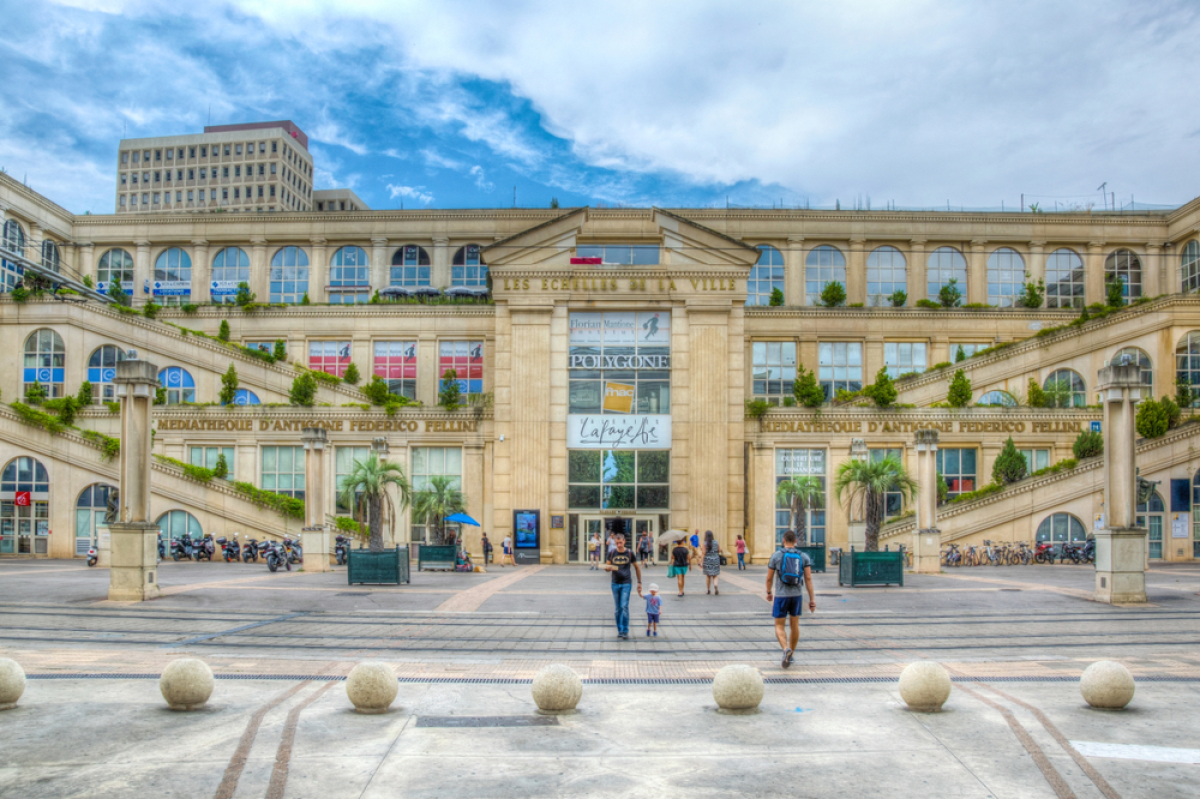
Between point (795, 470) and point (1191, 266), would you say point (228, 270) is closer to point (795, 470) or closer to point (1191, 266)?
point (795, 470)

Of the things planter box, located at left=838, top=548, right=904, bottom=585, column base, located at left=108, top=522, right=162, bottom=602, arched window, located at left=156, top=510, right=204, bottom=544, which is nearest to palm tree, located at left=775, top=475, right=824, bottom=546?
planter box, located at left=838, top=548, right=904, bottom=585

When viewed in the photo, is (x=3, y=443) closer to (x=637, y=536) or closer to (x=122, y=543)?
(x=122, y=543)

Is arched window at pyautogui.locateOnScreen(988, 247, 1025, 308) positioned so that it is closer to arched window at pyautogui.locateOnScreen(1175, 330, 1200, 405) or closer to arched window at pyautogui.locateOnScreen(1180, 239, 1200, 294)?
arched window at pyautogui.locateOnScreen(1180, 239, 1200, 294)

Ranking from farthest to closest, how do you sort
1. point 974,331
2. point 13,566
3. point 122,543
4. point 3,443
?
point 974,331, point 3,443, point 13,566, point 122,543

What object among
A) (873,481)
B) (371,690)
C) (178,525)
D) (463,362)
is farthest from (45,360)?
(371,690)

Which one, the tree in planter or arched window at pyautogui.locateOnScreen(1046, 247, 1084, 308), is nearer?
the tree in planter

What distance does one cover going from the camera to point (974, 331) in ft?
171

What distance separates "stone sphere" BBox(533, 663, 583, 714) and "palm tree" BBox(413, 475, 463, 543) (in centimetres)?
2666

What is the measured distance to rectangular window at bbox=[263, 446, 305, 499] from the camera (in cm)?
4262

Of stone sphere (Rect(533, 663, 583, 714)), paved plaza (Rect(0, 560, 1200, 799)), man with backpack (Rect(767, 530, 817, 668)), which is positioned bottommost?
paved plaza (Rect(0, 560, 1200, 799))

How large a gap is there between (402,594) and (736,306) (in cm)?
2281

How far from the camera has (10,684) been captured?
10.1m

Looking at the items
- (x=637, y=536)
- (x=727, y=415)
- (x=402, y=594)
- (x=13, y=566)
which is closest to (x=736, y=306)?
(x=727, y=415)

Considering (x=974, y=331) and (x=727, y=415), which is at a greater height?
(x=974, y=331)
